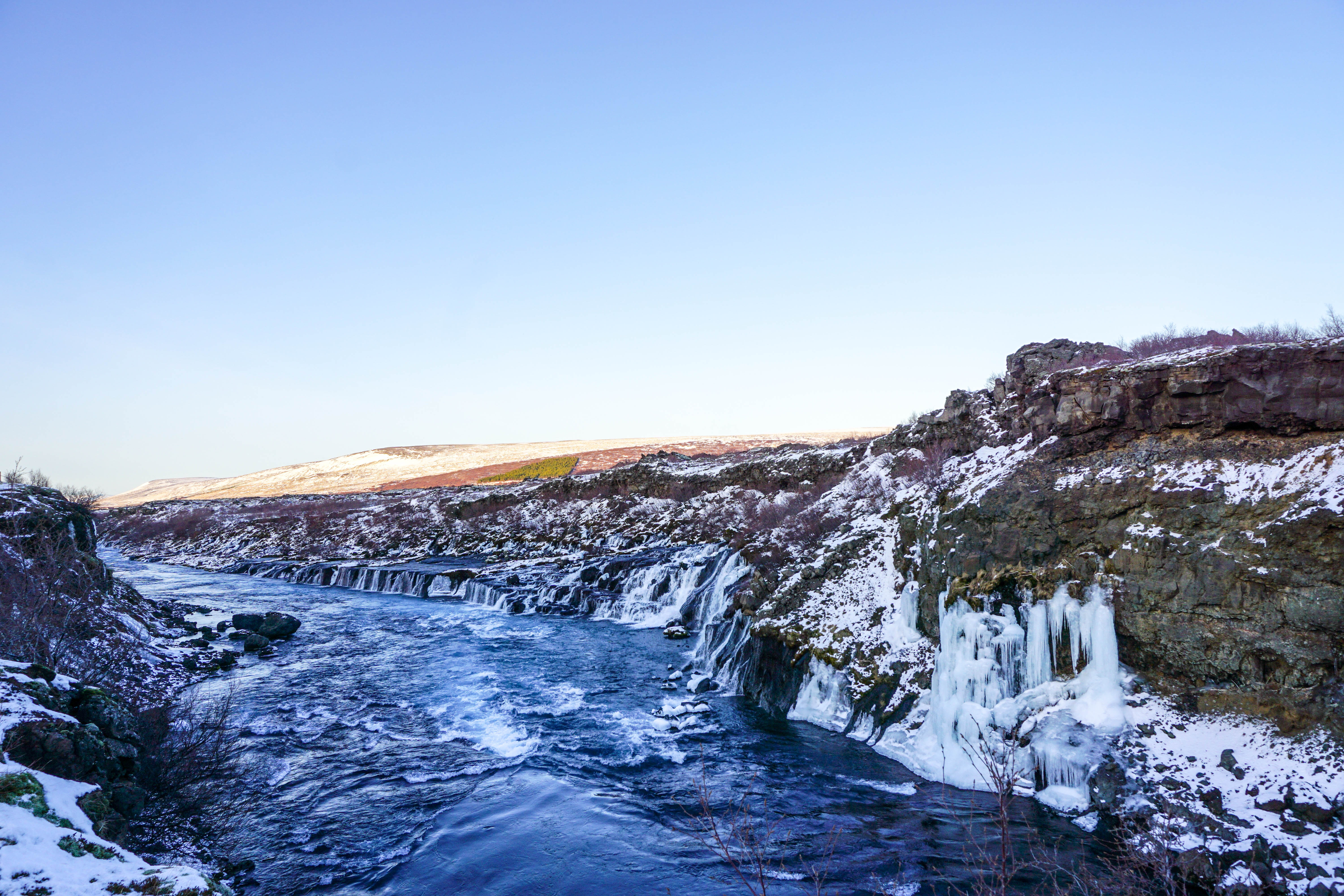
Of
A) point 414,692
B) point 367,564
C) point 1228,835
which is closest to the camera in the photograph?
point 1228,835

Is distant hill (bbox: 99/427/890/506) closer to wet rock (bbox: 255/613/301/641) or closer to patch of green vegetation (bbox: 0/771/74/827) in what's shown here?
wet rock (bbox: 255/613/301/641)

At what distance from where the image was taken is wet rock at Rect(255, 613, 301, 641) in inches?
903

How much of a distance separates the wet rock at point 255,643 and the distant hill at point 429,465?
46921 mm

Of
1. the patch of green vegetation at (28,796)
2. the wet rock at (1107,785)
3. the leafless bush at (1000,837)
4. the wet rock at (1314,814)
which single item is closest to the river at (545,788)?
the leafless bush at (1000,837)

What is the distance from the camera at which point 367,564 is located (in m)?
41.6

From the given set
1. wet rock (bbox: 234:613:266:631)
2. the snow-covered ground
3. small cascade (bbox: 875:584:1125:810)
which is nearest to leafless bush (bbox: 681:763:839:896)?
small cascade (bbox: 875:584:1125:810)

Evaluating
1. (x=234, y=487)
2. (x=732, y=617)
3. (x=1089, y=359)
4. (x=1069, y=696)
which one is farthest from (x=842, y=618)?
(x=234, y=487)

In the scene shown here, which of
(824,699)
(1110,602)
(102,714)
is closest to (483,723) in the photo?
(102,714)

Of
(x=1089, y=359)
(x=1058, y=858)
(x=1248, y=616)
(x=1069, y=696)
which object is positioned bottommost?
(x=1058, y=858)

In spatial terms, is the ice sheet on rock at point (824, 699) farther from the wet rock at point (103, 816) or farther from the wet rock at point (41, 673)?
the wet rock at point (41, 673)

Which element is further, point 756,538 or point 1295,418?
point 756,538

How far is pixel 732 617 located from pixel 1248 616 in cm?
1194

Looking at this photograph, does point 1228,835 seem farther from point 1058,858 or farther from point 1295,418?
point 1295,418

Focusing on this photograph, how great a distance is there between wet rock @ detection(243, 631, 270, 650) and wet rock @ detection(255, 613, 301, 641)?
0.90 m
